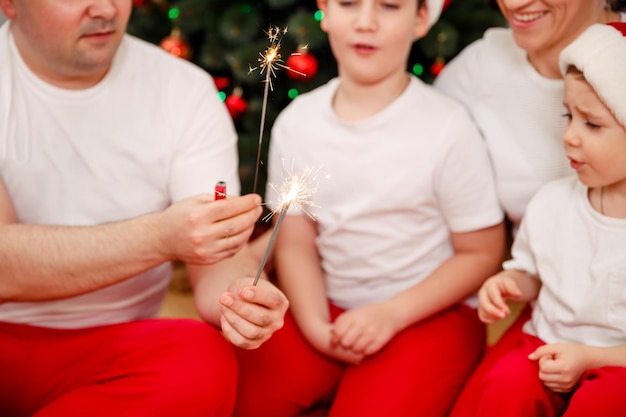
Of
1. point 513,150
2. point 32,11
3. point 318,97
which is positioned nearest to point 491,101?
point 513,150

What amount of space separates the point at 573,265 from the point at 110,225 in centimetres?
85

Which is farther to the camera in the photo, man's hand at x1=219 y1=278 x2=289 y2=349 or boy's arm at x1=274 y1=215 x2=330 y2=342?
boy's arm at x1=274 y1=215 x2=330 y2=342

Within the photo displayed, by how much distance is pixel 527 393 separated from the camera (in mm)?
1287

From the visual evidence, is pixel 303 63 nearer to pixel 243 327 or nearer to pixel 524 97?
pixel 524 97

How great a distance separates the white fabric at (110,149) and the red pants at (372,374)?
31cm

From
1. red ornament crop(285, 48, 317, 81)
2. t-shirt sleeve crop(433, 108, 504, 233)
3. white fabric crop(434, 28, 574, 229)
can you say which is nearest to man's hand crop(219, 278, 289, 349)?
t-shirt sleeve crop(433, 108, 504, 233)

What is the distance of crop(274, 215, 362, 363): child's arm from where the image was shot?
5.21 ft

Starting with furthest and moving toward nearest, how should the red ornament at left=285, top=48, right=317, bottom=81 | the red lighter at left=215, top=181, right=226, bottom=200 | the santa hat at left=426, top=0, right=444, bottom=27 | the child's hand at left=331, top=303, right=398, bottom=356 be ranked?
1. the red ornament at left=285, top=48, right=317, bottom=81
2. the santa hat at left=426, top=0, right=444, bottom=27
3. the child's hand at left=331, top=303, right=398, bottom=356
4. the red lighter at left=215, top=181, right=226, bottom=200

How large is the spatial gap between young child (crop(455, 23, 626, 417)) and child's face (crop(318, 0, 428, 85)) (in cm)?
36

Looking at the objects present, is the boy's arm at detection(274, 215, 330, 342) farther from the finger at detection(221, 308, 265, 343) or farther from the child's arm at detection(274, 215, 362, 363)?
the finger at detection(221, 308, 265, 343)

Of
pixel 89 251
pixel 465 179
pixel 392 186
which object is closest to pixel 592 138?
pixel 465 179

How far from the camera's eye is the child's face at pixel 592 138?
126 cm

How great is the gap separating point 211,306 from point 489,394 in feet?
1.81

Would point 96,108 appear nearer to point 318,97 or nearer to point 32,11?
point 32,11
